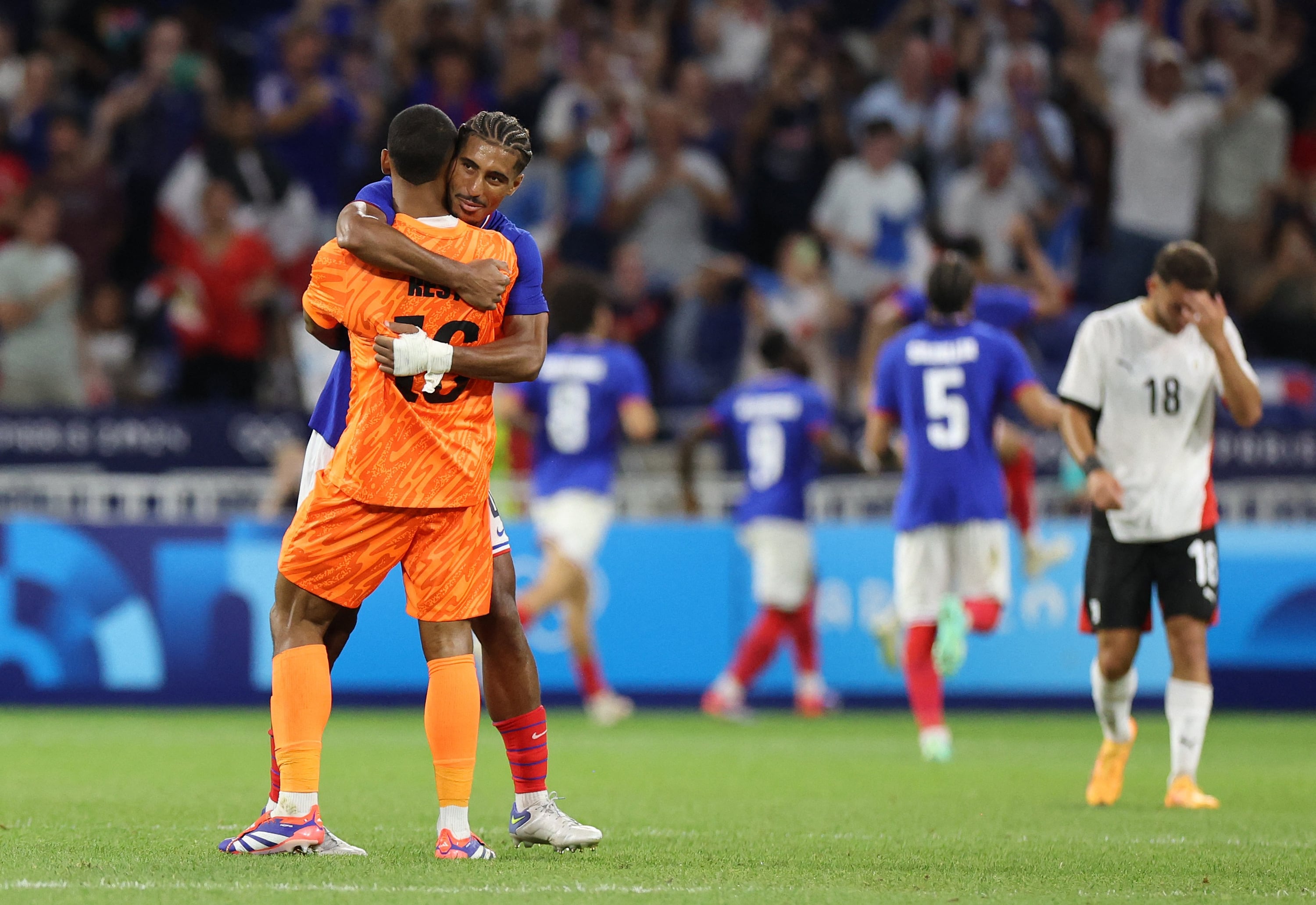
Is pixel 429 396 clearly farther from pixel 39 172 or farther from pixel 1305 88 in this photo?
pixel 1305 88

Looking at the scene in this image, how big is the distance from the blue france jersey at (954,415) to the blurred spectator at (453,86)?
7564 mm

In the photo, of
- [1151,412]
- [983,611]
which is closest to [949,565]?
[983,611]

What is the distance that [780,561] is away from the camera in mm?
12078

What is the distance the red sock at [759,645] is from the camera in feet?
39.1

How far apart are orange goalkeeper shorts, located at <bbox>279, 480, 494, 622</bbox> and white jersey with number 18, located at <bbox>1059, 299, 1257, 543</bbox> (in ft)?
10.4

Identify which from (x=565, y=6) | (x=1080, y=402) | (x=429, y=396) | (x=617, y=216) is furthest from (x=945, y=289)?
(x=565, y=6)

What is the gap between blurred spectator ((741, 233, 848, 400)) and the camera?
1519cm

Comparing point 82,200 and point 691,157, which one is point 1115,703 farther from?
point 82,200

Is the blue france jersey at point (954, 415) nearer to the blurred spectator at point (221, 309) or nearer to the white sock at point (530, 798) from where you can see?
the white sock at point (530, 798)

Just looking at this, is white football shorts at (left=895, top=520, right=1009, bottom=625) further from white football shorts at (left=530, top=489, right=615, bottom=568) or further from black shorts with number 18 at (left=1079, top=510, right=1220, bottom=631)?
white football shorts at (left=530, top=489, right=615, bottom=568)

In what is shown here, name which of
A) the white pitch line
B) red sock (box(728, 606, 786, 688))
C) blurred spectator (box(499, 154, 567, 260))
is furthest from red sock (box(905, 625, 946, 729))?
blurred spectator (box(499, 154, 567, 260))

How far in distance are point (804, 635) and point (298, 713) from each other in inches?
276

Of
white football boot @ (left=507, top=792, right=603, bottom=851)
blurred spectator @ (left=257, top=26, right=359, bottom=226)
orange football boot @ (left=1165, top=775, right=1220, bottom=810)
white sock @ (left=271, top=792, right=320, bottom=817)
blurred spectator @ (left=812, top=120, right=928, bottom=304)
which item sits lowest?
orange football boot @ (left=1165, top=775, right=1220, bottom=810)

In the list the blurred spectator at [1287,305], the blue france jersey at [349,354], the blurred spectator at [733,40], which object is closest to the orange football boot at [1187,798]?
the blue france jersey at [349,354]
